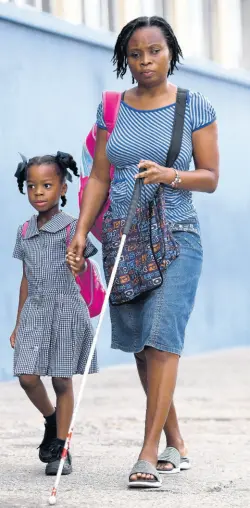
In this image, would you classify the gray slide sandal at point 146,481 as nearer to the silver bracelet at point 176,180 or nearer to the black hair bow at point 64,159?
the silver bracelet at point 176,180

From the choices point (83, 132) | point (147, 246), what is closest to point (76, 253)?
point (147, 246)

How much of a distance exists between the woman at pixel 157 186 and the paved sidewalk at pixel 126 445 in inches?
9.5

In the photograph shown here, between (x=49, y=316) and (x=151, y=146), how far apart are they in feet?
2.74

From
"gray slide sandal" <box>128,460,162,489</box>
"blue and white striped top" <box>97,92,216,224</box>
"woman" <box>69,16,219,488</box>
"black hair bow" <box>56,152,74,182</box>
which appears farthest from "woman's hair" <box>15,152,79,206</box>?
"gray slide sandal" <box>128,460,162,489</box>

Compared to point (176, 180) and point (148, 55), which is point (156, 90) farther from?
point (176, 180)

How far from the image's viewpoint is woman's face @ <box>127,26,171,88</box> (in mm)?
5004

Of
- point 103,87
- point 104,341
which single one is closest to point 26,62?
point 103,87

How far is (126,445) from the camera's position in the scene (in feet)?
20.9

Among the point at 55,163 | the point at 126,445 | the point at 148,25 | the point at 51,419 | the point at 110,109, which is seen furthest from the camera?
the point at 126,445

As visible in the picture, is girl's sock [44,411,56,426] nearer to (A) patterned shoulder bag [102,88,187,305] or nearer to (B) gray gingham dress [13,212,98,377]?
(B) gray gingham dress [13,212,98,377]

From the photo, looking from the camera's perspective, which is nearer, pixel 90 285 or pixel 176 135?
pixel 176 135

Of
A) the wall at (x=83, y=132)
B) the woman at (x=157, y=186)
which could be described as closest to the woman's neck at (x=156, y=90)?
the woman at (x=157, y=186)

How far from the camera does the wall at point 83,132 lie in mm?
9867

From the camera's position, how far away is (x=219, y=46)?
14023mm
